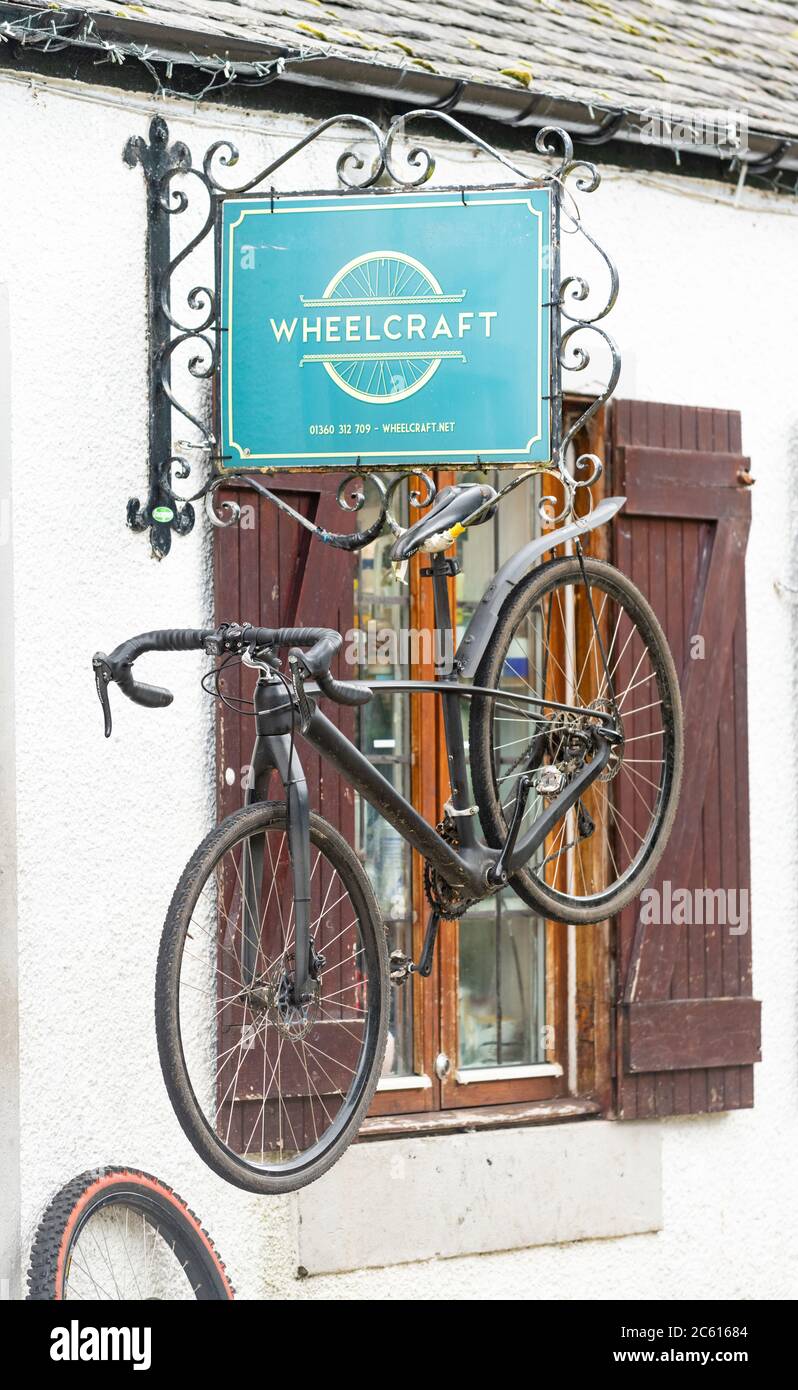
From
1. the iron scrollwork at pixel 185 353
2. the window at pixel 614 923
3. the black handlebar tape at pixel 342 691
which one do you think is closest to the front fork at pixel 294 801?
the black handlebar tape at pixel 342 691

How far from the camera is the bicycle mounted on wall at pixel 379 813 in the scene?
3920 mm

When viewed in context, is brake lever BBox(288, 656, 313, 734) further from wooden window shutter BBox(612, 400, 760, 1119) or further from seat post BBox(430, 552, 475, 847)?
wooden window shutter BBox(612, 400, 760, 1119)

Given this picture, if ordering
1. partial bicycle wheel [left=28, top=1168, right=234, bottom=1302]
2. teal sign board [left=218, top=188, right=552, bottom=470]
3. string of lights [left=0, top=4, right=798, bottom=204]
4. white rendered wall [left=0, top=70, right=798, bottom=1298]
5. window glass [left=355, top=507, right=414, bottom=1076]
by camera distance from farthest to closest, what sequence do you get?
window glass [left=355, top=507, right=414, bottom=1076]
white rendered wall [left=0, top=70, right=798, bottom=1298]
string of lights [left=0, top=4, right=798, bottom=204]
partial bicycle wheel [left=28, top=1168, right=234, bottom=1302]
teal sign board [left=218, top=188, right=552, bottom=470]

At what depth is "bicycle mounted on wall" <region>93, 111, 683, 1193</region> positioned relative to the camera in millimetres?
3920

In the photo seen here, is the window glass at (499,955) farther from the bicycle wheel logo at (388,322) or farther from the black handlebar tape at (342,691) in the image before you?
the black handlebar tape at (342,691)

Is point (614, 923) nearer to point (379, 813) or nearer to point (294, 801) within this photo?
point (379, 813)

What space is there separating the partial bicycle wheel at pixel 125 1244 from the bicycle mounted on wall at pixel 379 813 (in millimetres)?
313

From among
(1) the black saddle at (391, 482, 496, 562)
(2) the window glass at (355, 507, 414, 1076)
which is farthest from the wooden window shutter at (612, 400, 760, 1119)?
(1) the black saddle at (391, 482, 496, 562)

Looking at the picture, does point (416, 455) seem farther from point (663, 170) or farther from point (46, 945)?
point (663, 170)

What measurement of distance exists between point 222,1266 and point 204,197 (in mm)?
2910

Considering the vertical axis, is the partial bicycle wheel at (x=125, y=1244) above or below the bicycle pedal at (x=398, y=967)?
below

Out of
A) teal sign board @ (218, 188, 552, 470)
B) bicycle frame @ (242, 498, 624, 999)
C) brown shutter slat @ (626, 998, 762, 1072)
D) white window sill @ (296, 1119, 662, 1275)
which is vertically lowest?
white window sill @ (296, 1119, 662, 1275)

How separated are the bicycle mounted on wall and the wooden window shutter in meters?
0.17

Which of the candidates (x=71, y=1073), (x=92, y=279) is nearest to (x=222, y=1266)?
(x=71, y=1073)
